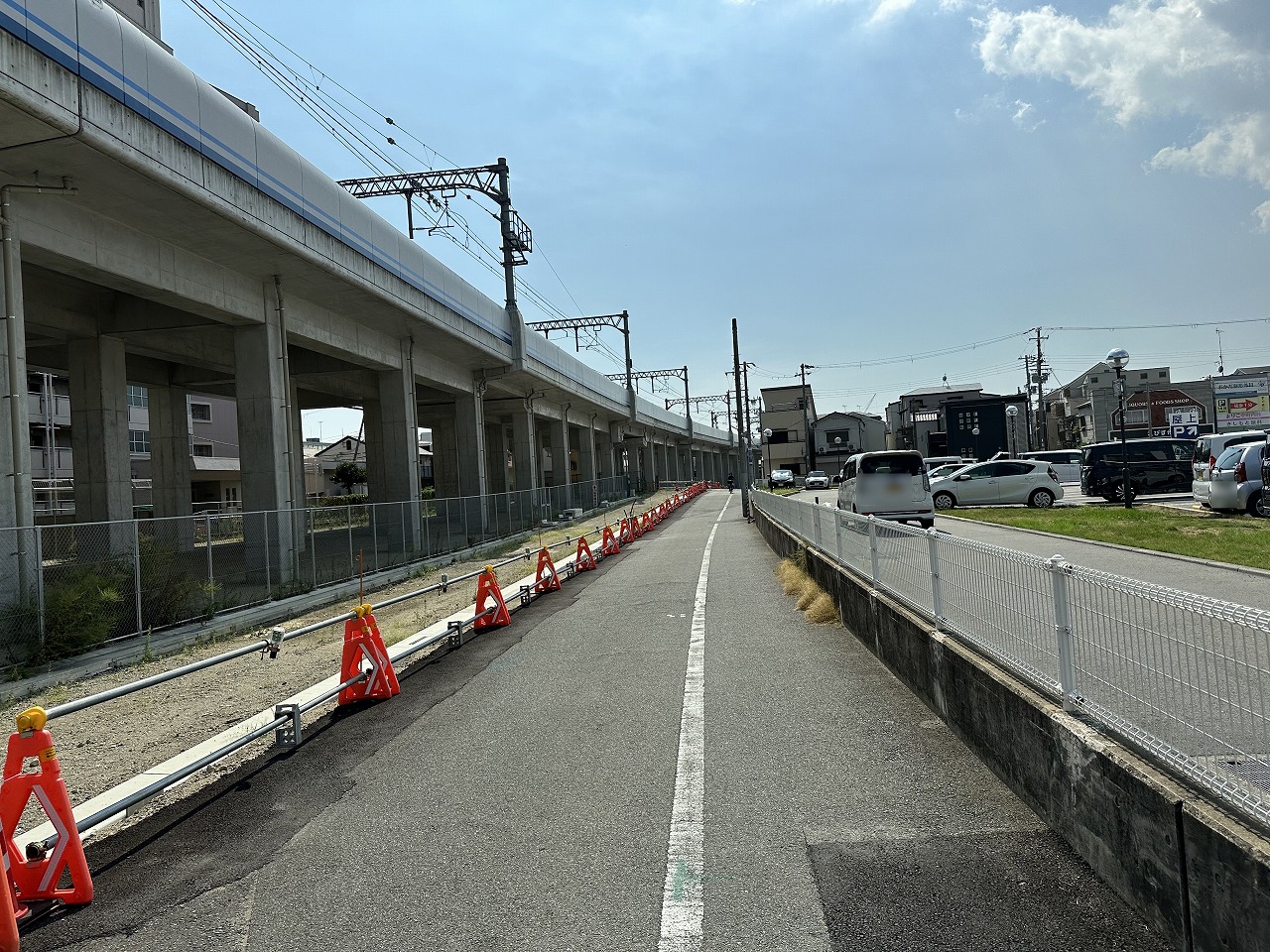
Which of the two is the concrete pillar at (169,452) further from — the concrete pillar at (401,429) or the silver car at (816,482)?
the silver car at (816,482)

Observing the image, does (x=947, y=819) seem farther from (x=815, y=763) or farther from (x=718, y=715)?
(x=718, y=715)

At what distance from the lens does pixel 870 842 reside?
4.20m

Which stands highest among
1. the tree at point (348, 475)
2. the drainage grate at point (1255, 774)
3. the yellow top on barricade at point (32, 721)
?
the tree at point (348, 475)

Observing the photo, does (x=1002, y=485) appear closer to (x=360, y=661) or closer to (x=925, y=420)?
(x=360, y=661)

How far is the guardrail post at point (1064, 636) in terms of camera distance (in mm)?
4211

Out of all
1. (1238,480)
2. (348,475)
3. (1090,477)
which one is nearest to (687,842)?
(1238,480)

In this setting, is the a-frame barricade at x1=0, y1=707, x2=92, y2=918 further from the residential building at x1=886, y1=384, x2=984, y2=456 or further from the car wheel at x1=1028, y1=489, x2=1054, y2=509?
the residential building at x1=886, y1=384, x2=984, y2=456

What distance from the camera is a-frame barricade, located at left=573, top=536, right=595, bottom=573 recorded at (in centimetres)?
1922

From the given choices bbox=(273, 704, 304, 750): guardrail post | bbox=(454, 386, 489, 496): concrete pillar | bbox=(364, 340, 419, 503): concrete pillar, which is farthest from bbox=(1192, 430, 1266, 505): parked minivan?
bbox=(454, 386, 489, 496): concrete pillar

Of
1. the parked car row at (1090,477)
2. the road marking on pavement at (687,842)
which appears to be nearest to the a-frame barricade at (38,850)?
the road marking on pavement at (687,842)

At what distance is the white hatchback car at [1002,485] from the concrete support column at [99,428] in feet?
77.2

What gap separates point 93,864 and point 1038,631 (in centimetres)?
535

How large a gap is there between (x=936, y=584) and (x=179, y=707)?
7388mm

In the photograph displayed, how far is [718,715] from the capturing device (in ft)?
21.7
